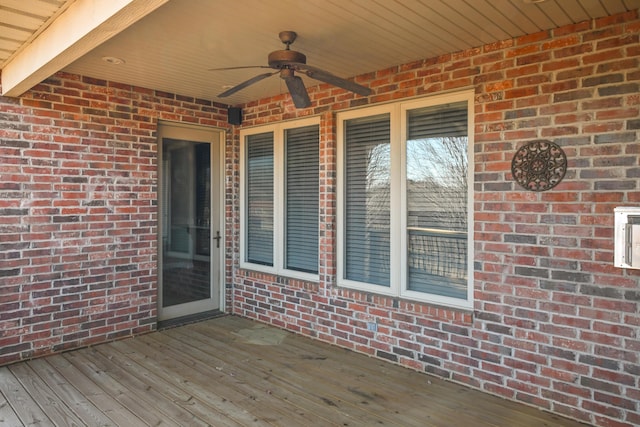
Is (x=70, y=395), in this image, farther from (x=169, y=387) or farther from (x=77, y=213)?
(x=77, y=213)

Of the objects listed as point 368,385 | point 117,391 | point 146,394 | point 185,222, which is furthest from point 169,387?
point 185,222

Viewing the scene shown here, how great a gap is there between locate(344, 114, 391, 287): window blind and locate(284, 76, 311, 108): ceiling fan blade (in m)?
1.16

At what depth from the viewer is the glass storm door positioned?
16.2 ft

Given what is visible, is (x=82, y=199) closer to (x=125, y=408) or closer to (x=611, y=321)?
(x=125, y=408)

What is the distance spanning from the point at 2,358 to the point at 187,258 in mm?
1992

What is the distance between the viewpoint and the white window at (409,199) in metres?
3.50

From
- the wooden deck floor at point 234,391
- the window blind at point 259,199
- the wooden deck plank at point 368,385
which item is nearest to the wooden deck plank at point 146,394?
the wooden deck floor at point 234,391

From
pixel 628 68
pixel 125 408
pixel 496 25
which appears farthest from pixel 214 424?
pixel 628 68

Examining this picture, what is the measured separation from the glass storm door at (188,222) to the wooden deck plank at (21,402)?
162 centimetres

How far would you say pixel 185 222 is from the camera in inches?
203

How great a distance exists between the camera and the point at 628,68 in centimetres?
265

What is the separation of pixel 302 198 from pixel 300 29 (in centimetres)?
211

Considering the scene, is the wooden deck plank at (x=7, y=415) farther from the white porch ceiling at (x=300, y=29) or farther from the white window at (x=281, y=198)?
the white window at (x=281, y=198)

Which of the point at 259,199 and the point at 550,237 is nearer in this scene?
the point at 550,237
